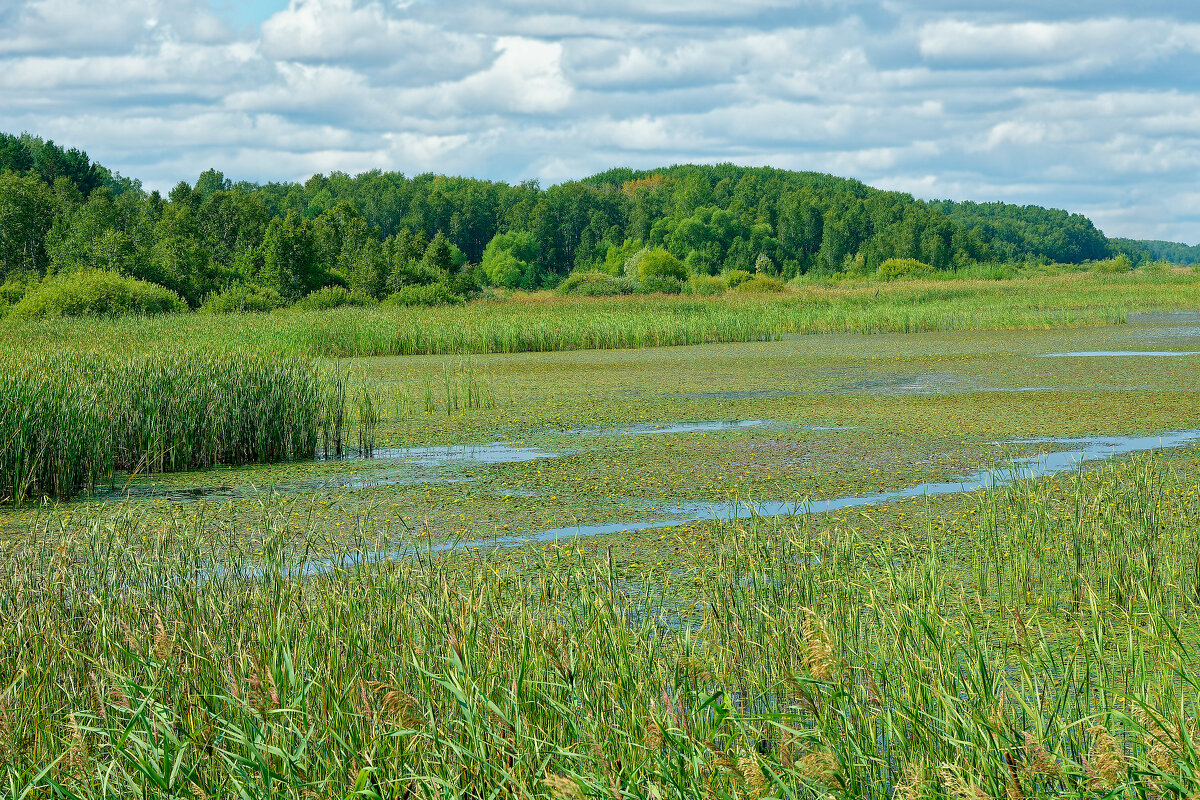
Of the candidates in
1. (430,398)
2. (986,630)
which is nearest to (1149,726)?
(986,630)

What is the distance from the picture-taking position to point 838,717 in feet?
9.62

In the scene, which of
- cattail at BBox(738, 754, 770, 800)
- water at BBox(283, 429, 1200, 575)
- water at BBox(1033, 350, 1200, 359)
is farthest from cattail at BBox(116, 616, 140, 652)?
water at BBox(1033, 350, 1200, 359)

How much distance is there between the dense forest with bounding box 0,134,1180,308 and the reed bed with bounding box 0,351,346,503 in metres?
25.5

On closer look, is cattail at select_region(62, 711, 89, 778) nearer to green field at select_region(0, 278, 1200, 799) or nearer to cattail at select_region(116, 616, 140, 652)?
green field at select_region(0, 278, 1200, 799)

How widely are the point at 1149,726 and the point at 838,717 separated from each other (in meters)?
0.76

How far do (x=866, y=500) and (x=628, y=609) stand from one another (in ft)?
10.4

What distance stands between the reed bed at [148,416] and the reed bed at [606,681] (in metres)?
2.68

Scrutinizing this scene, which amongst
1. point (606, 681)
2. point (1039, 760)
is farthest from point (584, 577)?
point (1039, 760)

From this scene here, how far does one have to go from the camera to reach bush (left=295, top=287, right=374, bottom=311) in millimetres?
34062

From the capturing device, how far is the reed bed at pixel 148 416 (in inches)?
284

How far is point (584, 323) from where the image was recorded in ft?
72.6

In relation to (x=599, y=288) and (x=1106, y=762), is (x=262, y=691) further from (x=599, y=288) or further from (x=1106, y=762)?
(x=599, y=288)

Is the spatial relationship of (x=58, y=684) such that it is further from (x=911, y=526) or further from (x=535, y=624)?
(x=911, y=526)

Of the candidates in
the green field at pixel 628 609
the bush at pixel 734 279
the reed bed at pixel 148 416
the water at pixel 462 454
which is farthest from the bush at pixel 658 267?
the reed bed at pixel 148 416
